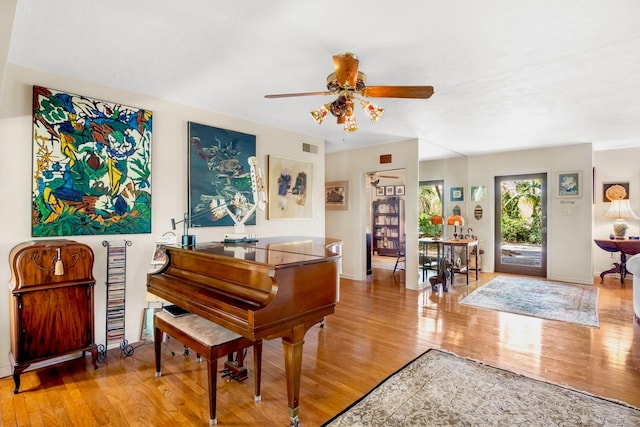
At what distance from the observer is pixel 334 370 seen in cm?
268

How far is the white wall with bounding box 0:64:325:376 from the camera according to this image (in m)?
2.62

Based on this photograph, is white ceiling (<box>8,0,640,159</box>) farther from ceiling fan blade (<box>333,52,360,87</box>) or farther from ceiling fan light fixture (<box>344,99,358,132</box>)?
ceiling fan light fixture (<box>344,99,358,132</box>)

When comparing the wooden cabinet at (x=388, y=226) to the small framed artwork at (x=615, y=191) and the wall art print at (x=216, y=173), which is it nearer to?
the small framed artwork at (x=615, y=191)

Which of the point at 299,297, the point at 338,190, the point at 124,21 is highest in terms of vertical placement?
the point at 124,21

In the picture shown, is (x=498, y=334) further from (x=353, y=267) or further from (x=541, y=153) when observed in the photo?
(x=541, y=153)

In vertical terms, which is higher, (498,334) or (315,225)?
(315,225)

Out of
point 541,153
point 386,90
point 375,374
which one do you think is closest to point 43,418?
point 375,374

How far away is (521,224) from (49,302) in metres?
7.50

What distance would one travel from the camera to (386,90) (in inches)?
94.3

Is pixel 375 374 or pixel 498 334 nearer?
pixel 375 374

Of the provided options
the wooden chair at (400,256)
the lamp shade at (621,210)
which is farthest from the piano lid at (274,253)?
the lamp shade at (621,210)

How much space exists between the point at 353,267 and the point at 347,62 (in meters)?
4.61

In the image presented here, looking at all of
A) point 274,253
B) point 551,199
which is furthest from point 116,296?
point 551,199

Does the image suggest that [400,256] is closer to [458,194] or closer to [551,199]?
[458,194]
